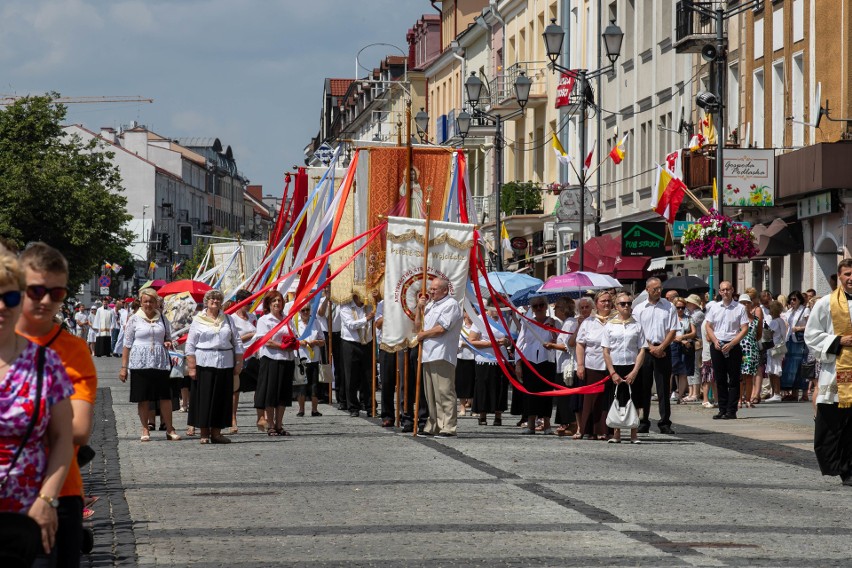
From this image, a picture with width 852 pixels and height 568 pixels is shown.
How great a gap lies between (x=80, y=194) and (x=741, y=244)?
4073 centimetres

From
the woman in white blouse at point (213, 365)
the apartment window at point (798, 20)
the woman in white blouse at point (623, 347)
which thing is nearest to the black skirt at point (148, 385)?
the woman in white blouse at point (213, 365)

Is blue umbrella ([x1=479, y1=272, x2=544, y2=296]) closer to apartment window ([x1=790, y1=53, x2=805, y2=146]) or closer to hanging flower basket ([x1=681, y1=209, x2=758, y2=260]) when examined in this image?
hanging flower basket ([x1=681, y1=209, x2=758, y2=260])

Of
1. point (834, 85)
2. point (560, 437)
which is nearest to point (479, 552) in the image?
point (560, 437)

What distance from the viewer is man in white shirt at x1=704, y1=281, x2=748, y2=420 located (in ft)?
72.6

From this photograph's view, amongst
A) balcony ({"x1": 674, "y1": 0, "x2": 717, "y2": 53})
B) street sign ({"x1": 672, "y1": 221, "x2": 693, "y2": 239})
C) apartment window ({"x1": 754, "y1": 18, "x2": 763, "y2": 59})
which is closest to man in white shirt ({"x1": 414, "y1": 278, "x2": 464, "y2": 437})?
street sign ({"x1": 672, "y1": 221, "x2": 693, "y2": 239})

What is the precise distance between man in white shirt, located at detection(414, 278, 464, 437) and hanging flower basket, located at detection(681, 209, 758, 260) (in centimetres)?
1038

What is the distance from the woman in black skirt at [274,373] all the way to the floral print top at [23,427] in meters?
14.2

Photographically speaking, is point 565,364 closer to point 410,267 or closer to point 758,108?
point 410,267

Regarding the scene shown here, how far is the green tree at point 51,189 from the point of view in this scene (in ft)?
211

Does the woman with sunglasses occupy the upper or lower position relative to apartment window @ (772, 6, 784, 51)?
lower

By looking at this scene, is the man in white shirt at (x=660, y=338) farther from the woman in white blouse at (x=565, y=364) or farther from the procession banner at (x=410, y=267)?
the procession banner at (x=410, y=267)

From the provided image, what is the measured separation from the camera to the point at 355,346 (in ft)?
76.9

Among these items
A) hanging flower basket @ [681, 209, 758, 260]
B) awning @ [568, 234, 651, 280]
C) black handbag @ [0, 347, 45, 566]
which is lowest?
black handbag @ [0, 347, 45, 566]

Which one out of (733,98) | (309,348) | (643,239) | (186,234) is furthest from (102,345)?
(309,348)
